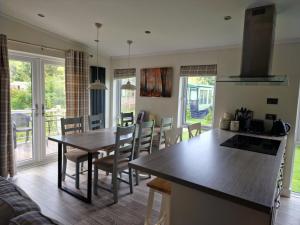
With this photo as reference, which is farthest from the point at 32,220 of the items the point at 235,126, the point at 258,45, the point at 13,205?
the point at 235,126

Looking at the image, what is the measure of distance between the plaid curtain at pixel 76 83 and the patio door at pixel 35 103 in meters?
0.22

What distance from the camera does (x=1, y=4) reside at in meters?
2.95

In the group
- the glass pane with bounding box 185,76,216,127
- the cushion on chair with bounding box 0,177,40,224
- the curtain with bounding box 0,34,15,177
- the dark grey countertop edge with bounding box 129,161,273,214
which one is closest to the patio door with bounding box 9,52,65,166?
the curtain with bounding box 0,34,15,177

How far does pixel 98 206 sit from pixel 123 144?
0.83 metres

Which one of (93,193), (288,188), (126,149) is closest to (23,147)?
(93,193)

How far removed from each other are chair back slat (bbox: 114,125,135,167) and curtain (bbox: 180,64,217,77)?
1.73 m

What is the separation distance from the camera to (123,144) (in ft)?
9.03

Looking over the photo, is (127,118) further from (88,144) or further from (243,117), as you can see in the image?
(243,117)

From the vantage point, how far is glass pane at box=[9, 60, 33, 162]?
3506 mm

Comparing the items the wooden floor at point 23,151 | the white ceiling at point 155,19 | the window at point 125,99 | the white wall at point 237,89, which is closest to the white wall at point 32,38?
the white ceiling at point 155,19

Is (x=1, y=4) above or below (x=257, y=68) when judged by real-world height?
above

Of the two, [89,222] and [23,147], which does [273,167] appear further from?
[23,147]

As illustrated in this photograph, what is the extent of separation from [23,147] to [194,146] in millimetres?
3296

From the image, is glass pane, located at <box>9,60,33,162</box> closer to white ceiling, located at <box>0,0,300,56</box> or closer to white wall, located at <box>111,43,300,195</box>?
white ceiling, located at <box>0,0,300,56</box>
